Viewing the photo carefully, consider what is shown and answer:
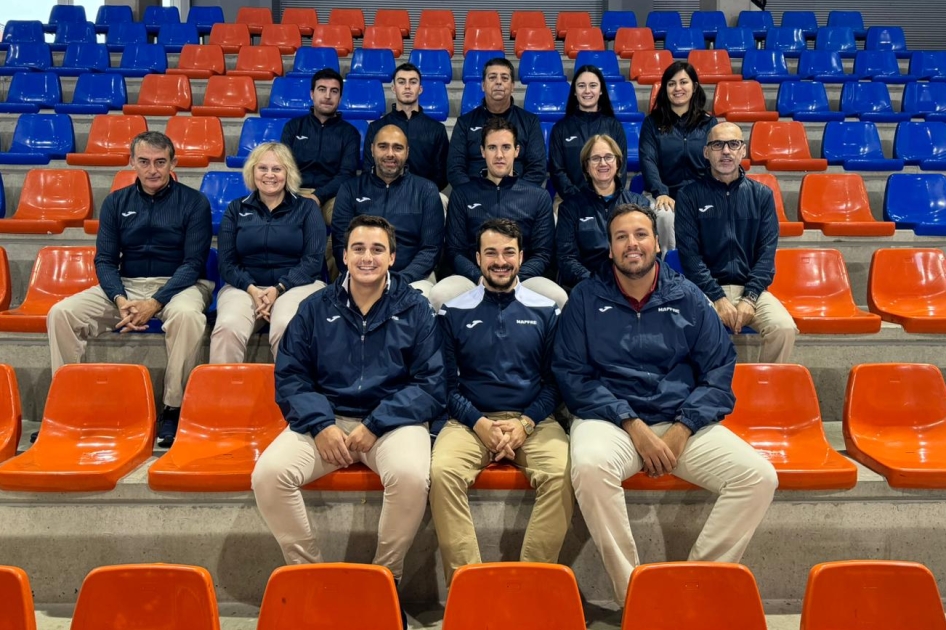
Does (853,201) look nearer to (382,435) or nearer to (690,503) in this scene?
(690,503)

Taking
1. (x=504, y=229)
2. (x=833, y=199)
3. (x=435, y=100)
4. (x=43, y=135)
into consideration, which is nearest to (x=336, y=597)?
(x=504, y=229)

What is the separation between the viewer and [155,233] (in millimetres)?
3504

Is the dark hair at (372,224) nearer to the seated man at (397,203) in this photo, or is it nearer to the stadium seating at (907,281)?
the seated man at (397,203)

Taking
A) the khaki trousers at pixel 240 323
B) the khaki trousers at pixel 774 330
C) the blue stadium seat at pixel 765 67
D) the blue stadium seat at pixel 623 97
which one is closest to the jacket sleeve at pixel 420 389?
the khaki trousers at pixel 240 323

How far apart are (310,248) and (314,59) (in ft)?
11.9

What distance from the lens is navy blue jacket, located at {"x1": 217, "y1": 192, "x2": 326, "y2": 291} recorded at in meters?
3.45

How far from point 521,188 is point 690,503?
5.15 ft

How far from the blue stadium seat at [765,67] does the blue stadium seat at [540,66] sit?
1.50m

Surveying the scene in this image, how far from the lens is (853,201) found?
15.0 ft

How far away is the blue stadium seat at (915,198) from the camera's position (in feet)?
15.0

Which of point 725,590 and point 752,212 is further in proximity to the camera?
point 752,212

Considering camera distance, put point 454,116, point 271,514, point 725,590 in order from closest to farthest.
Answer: point 725,590 < point 271,514 < point 454,116

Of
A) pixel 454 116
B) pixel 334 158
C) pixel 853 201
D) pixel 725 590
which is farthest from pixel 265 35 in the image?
pixel 725 590

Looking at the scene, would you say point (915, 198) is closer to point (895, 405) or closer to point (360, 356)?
point (895, 405)
